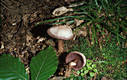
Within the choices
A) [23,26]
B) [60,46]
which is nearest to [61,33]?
[60,46]

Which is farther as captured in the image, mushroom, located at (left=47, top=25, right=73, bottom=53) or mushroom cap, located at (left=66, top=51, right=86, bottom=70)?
mushroom cap, located at (left=66, top=51, right=86, bottom=70)

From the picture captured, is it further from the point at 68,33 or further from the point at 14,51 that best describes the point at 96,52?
the point at 14,51

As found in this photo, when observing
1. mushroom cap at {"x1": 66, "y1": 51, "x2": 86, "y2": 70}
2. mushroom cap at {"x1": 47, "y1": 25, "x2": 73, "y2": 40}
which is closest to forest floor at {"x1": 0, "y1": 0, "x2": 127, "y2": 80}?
mushroom cap at {"x1": 66, "y1": 51, "x2": 86, "y2": 70}

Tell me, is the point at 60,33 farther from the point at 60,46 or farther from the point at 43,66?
the point at 43,66

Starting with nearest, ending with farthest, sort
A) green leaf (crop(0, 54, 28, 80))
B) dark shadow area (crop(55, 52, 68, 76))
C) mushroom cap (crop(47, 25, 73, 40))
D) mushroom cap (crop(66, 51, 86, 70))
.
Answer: green leaf (crop(0, 54, 28, 80)), mushroom cap (crop(47, 25, 73, 40)), mushroom cap (crop(66, 51, 86, 70)), dark shadow area (crop(55, 52, 68, 76))

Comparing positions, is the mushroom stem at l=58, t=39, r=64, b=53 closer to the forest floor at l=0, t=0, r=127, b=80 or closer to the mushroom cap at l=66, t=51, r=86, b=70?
the forest floor at l=0, t=0, r=127, b=80

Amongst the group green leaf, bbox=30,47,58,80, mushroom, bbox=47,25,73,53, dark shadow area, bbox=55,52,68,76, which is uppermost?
mushroom, bbox=47,25,73,53
